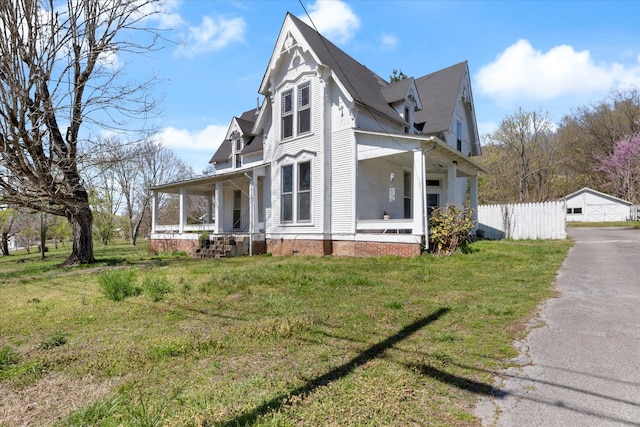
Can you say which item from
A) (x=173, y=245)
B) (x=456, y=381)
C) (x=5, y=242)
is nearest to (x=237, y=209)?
(x=173, y=245)

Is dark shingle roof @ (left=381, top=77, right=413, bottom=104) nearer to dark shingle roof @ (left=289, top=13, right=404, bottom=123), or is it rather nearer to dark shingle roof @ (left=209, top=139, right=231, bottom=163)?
dark shingle roof @ (left=289, top=13, right=404, bottom=123)

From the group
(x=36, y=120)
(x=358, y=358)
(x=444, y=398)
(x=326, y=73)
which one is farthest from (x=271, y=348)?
(x=326, y=73)

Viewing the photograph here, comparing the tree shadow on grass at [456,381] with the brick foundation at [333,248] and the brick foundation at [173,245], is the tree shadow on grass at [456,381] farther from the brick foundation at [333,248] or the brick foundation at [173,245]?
the brick foundation at [173,245]

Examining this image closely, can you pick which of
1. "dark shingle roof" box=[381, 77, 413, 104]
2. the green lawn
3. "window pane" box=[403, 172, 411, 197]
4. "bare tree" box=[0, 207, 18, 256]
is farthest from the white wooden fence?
"bare tree" box=[0, 207, 18, 256]

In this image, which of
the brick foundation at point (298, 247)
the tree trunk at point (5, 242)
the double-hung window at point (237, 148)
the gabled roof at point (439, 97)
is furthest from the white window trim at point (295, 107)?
the tree trunk at point (5, 242)

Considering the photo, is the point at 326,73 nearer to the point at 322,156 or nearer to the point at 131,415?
the point at 322,156

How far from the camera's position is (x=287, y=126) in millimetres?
15102

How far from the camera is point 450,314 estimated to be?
510cm

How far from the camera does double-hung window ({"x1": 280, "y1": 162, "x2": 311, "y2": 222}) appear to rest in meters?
14.1

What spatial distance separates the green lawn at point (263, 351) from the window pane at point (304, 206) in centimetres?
658

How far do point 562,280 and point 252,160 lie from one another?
52.7 ft

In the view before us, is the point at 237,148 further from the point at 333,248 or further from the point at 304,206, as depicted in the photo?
the point at 333,248

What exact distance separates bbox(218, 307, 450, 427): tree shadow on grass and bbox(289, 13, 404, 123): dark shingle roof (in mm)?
10121

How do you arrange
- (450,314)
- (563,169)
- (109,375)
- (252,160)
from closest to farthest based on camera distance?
(109,375) → (450,314) → (252,160) → (563,169)
